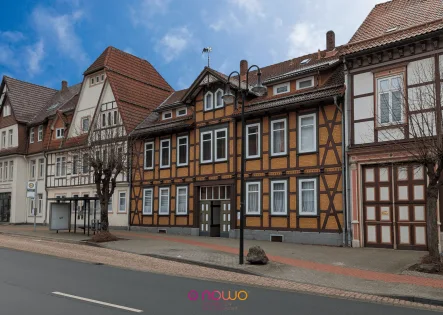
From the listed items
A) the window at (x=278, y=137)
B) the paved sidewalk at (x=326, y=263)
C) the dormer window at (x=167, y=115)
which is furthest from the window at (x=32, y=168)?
the window at (x=278, y=137)

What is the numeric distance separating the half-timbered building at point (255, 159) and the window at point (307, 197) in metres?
0.05

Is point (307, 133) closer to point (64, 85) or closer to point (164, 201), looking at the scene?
point (164, 201)

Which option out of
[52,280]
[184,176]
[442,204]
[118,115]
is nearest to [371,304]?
[52,280]

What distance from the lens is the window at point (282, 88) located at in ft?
74.0

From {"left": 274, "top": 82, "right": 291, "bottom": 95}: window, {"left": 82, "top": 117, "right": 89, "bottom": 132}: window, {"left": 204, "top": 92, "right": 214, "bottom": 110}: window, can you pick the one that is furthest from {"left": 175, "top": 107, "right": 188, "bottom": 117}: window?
{"left": 82, "top": 117, "right": 89, "bottom": 132}: window

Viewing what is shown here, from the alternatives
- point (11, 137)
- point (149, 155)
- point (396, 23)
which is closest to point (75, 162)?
point (149, 155)

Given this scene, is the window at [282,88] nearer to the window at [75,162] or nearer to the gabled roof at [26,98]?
the window at [75,162]

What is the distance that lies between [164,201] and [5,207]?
62.4 feet

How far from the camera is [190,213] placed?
2539 centimetres

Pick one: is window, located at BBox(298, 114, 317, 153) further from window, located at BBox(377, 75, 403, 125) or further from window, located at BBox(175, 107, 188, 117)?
window, located at BBox(175, 107, 188, 117)

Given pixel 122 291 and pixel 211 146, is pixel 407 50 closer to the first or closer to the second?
pixel 211 146

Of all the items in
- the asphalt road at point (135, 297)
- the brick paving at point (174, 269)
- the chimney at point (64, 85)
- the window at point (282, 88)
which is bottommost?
the brick paving at point (174, 269)

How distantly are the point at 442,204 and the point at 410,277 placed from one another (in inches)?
206

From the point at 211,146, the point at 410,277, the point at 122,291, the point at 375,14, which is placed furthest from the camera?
the point at 211,146
